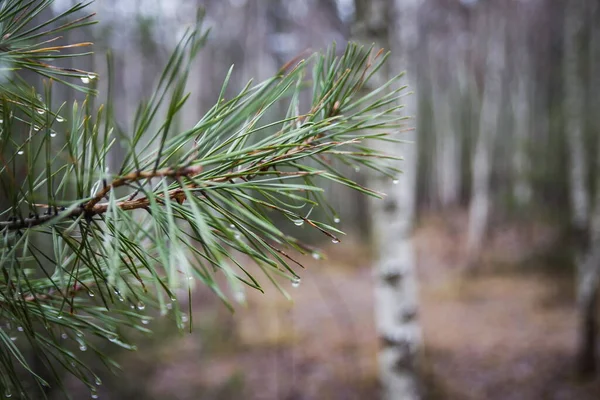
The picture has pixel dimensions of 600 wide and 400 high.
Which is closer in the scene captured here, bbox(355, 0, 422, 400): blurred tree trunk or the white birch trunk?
bbox(355, 0, 422, 400): blurred tree trunk

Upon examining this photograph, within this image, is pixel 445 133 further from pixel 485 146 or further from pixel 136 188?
pixel 136 188

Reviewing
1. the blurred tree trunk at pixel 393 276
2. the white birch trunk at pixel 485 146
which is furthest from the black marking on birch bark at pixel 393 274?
the white birch trunk at pixel 485 146

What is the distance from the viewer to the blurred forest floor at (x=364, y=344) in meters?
4.70

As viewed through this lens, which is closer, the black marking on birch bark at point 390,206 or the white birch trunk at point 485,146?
the black marking on birch bark at point 390,206

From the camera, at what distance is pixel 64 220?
2.54 feet

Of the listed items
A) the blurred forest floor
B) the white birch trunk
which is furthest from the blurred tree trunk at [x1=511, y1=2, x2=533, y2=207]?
the blurred forest floor

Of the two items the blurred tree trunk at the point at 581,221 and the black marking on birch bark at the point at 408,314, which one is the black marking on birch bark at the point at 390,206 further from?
the blurred tree trunk at the point at 581,221

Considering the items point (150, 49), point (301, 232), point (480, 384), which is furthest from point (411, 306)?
point (150, 49)

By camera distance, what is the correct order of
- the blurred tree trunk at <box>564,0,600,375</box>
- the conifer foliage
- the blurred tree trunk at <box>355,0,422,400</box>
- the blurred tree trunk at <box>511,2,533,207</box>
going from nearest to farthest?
1. the conifer foliage
2. the blurred tree trunk at <box>355,0,422,400</box>
3. the blurred tree trunk at <box>564,0,600,375</box>
4. the blurred tree trunk at <box>511,2,533,207</box>

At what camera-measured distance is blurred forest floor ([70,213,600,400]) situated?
4.70 metres

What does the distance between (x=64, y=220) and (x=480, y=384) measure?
559 centimetres

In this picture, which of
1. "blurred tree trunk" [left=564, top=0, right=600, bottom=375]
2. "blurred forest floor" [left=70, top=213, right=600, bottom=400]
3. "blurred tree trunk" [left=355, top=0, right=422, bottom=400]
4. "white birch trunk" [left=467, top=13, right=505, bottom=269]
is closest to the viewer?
"blurred tree trunk" [left=355, top=0, right=422, bottom=400]

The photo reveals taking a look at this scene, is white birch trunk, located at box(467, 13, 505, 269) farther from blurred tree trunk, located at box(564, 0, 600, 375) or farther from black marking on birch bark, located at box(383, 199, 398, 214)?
black marking on birch bark, located at box(383, 199, 398, 214)

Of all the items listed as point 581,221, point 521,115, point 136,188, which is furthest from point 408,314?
point 521,115
